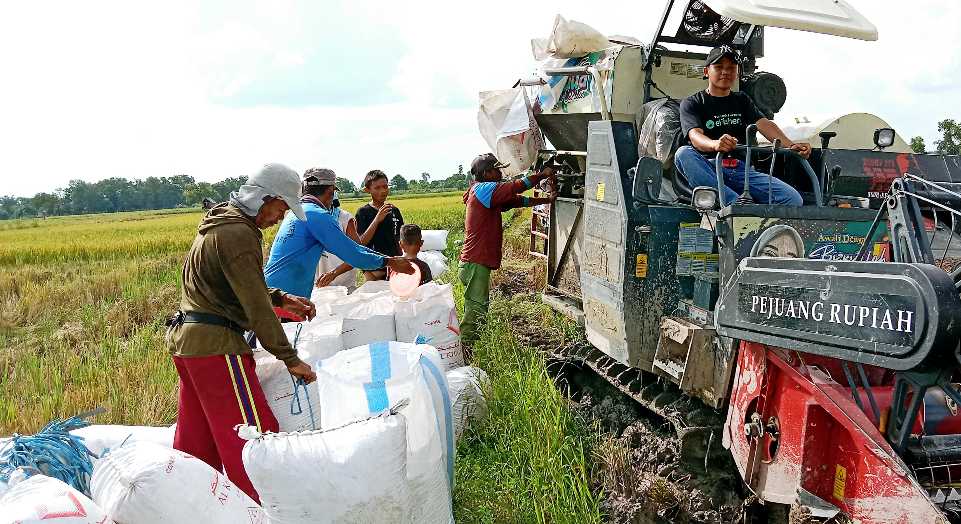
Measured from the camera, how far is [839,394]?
229 cm

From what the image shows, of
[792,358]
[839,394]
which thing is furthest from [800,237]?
[839,394]

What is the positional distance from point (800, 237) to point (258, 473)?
2.45 metres

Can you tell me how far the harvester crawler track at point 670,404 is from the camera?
3.24 meters

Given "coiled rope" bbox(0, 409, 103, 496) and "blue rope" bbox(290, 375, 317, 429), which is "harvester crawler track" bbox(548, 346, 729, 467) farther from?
"coiled rope" bbox(0, 409, 103, 496)

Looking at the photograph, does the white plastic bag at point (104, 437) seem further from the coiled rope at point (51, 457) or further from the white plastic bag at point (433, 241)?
the white plastic bag at point (433, 241)

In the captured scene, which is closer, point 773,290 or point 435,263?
point 773,290

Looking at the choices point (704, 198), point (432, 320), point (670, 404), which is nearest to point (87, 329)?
point (432, 320)

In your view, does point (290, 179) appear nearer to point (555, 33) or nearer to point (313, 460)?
point (313, 460)

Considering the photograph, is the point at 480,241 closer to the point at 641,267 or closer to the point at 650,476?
the point at 641,267

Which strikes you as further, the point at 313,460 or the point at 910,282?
the point at 313,460

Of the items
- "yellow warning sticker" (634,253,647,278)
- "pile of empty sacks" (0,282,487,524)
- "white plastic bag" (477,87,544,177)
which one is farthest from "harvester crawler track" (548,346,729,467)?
"white plastic bag" (477,87,544,177)

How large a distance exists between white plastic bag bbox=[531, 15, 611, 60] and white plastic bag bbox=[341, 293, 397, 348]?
8.30ft

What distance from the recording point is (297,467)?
223 cm

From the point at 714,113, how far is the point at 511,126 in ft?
7.62
